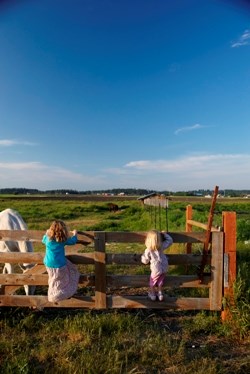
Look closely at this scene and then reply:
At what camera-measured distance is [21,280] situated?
508 cm

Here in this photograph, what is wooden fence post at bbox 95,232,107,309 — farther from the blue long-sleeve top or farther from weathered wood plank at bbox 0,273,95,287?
the blue long-sleeve top

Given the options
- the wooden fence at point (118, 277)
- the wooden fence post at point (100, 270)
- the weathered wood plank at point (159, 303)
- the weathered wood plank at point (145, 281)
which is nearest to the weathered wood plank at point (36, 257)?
the wooden fence at point (118, 277)

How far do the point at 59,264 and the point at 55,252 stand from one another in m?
0.17

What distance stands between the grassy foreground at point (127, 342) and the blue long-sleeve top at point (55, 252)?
79cm

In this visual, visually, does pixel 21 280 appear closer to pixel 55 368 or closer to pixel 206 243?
pixel 55 368

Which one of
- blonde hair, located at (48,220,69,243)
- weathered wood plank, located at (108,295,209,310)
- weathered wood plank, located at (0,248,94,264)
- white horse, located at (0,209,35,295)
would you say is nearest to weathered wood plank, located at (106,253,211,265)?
weathered wood plank, located at (0,248,94,264)

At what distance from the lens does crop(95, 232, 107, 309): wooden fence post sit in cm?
496

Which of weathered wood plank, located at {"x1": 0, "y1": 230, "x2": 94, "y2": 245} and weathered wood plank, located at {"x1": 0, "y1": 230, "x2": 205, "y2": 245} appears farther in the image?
weathered wood plank, located at {"x1": 0, "y1": 230, "x2": 94, "y2": 245}

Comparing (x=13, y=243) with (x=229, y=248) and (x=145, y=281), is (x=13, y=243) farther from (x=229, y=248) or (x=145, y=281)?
(x=229, y=248)

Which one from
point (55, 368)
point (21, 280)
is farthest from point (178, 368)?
point (21, 280)

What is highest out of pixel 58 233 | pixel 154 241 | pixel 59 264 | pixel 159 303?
pixel 58 233

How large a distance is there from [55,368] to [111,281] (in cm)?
155

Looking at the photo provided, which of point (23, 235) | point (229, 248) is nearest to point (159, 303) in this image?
point (229, 248)

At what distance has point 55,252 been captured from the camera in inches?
184
